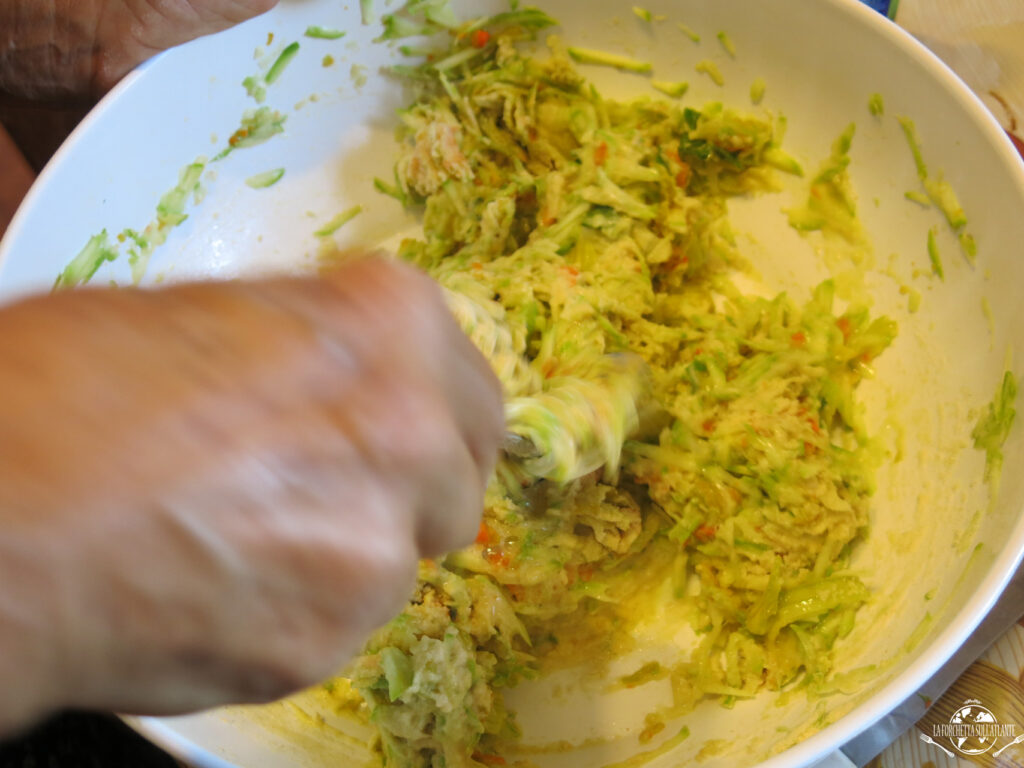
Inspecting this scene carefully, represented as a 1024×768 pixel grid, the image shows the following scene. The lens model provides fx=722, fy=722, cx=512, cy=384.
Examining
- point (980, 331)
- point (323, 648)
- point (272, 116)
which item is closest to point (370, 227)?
point (272, 116)

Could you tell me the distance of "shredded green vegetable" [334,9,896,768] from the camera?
1.74 m

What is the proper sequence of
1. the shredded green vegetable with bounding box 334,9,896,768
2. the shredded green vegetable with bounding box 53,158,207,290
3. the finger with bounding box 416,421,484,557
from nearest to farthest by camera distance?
the finger with bounding box 416,421,484,557 → the shredded green vegetable with bounding box 334,9,896,768 → the shredded green vegetable with bounding box 53,158,207,290

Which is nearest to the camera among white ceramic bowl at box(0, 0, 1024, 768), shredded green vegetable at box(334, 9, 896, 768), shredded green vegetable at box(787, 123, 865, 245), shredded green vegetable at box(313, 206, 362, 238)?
white ceramic bowl at box(0, 0, 1024, 768)

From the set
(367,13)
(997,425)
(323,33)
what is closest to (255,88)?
(323,33)

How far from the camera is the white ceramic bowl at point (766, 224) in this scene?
1601 millimetres

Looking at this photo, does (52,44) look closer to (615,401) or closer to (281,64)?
(281,64)

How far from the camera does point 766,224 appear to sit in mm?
2348

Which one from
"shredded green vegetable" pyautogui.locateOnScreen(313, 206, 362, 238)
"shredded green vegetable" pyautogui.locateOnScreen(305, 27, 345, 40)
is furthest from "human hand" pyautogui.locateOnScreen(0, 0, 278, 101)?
"shredded green vegetable" pyautogui.locateOnScreen(313, 206, 362, 238)

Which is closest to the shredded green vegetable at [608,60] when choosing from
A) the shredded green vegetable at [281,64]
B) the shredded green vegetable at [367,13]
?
the shredded green vegetable at [367,13]

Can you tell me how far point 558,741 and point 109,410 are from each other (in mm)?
1678

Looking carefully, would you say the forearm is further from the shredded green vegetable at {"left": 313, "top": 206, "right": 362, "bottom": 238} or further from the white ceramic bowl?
the shredded green vegetable at {"left": 313, "top": 206, "right": 362, "bottom": 238}

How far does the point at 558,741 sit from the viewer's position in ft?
6.23

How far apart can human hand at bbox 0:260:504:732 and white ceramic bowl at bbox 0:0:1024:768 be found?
0.99m

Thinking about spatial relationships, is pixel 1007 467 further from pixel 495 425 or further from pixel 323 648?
pixel 323 648
